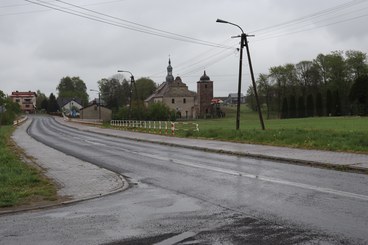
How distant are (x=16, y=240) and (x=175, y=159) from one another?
12042 millimetres

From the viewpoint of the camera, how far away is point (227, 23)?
31.6 m

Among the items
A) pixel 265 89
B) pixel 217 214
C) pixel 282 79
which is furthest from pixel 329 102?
pixel 217 214

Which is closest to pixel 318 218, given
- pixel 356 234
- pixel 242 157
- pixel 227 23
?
pixel 356 234

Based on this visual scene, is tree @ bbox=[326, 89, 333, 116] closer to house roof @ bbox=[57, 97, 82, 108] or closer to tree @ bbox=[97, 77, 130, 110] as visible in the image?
tree @ bbox=[97, 77, 130, 110]

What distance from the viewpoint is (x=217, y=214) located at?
25.7ft

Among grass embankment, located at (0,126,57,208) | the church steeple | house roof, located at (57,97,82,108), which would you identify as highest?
the church steeple

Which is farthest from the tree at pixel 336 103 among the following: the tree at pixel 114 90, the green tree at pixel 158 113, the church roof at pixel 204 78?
the tree at pixel 114 90

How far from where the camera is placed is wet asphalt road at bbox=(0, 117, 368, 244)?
6.36m

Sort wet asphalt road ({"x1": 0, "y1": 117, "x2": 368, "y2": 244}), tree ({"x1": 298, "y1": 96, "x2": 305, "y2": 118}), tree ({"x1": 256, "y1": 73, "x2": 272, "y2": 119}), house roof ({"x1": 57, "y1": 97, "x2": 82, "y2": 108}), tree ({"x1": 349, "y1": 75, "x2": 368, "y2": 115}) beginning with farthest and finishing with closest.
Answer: house roof ({"x1": 57, "y1": 97, "x2": 82, "y2": 108}) < tree ({"x1": 256, "y1": 73, "x2": 272, "y2": 119}) < tree ({"x1": 298, "y1": 96, "x2": 305, "y2": 118}) < tree ({"x1": 349, "y1": 75, "x2": 368, "y2": 115}) < wet asphalt road ({"x1": 0, "y1": 117, "x2": 368, "y2": 244})

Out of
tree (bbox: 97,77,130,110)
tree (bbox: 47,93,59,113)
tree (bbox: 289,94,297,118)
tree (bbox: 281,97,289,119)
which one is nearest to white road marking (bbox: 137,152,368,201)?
tree (bbox: 289,94,297,118)

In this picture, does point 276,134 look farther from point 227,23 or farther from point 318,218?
point 318,218

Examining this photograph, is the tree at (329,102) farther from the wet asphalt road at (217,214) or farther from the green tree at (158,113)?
the wet asphalt road at (217,214)

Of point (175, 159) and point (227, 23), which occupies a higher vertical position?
point (227, 23)

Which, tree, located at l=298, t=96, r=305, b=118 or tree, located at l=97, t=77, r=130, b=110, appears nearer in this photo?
tree, located at l=298, t=96, r=305, b=118
